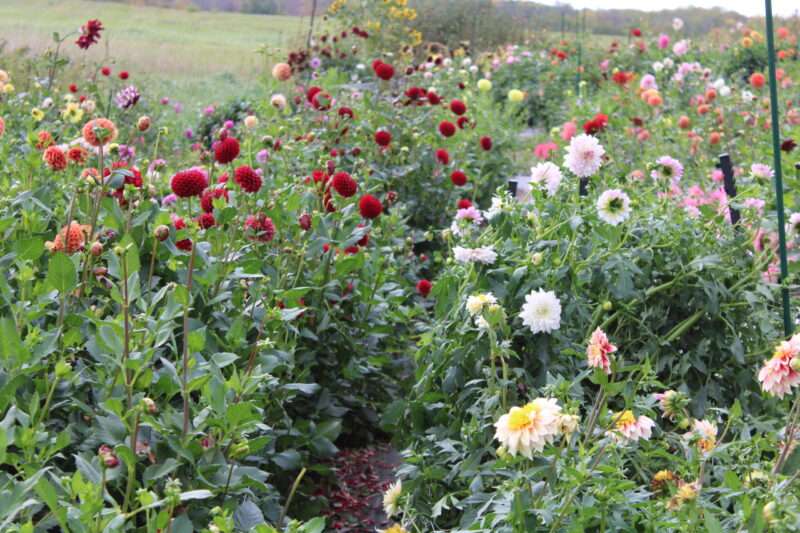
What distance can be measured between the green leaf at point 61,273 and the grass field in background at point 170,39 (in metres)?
5.58

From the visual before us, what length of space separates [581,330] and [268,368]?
0.72 meters

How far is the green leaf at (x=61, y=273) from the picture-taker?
148cm

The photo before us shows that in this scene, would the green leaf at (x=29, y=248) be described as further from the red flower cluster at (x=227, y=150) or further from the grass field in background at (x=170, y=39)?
the grass field in background at (x=170, y=39)

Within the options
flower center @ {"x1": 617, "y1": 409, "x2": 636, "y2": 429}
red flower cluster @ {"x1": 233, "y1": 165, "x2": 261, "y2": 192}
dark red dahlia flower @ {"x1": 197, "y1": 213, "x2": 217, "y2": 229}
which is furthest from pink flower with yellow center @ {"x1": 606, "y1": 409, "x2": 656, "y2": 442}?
dark red dahlia flower @ {"x1": 197, "y1": 213, "x2": 217, "y2": 229}

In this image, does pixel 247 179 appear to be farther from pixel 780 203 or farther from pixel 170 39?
pixel 170 39

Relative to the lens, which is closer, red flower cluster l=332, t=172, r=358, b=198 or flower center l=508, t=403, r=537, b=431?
flower center l=508, t=403, r=537, b=431

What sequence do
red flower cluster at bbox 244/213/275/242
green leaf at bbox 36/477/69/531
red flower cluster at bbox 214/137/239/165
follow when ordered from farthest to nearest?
red flower cluster at bbox 244/213/275/242
red flower cluster at bbox 214/137/239/165
green leaf at bbox 36/477/69/531

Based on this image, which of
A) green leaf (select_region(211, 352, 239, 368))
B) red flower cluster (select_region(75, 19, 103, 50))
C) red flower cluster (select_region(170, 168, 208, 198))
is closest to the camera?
green leaf (select_region(211, 352, 239, 368))

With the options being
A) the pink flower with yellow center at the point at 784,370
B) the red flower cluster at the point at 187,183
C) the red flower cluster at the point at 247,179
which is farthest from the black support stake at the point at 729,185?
the red flower cluster at the point at 187,183

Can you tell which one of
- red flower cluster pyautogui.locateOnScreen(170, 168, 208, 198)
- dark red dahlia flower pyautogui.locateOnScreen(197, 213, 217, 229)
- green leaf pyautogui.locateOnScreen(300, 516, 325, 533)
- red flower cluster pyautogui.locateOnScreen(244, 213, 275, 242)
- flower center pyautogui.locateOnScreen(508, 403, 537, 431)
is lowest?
green leaf pyautogui.locateOnScreen(300, 516, 325, 533)

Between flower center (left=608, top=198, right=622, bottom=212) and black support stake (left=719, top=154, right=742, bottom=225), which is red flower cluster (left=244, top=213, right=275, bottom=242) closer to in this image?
flower center (left=608, top=198, right=622, bottom=212)

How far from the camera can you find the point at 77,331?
151 cm

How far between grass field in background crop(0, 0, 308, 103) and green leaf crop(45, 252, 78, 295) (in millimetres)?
5577

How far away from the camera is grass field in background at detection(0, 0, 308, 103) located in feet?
39.6
